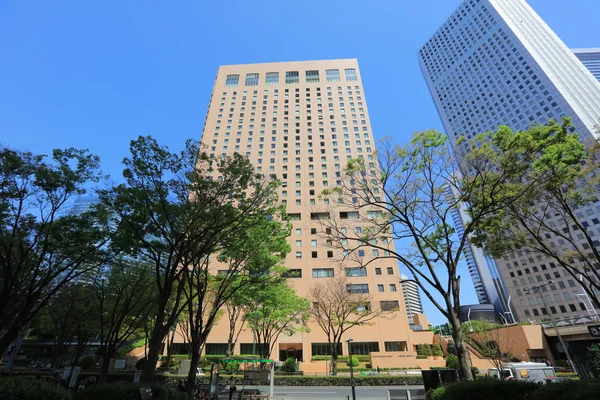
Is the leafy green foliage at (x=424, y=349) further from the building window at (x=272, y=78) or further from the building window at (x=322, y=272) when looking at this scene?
the building window at (x=272, y=78)

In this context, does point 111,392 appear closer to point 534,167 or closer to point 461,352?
point 461,352

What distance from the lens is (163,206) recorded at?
41.2 ft

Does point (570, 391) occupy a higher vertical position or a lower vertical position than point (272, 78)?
lower

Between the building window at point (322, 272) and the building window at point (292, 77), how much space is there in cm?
4623

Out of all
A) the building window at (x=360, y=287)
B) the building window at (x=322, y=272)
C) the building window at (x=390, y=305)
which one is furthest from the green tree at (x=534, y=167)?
the building window at (x=322, y=272)

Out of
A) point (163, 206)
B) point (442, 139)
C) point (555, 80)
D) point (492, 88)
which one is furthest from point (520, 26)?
point (163, 206)

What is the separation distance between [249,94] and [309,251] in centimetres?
4029

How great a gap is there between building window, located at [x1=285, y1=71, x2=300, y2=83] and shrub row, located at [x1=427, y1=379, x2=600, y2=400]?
6847 cm

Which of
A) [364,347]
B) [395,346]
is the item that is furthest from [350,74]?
[364,347]

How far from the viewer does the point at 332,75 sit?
221ft

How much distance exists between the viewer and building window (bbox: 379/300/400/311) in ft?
128

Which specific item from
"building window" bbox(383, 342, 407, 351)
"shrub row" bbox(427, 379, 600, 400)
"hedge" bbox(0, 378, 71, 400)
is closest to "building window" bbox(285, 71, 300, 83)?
"building window" bbox(383, 342, 407, 351)

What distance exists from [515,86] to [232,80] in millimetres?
77756

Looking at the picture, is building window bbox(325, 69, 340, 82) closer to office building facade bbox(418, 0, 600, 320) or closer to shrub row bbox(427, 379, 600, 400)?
office building facade bbox(418, 0, 600, 320)
